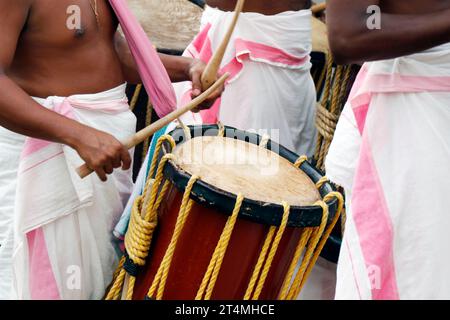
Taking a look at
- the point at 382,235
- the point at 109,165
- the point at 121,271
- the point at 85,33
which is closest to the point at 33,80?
the point at 85,33

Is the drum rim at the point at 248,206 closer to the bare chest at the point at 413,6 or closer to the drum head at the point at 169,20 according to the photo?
the bare chest at the point at 413,6

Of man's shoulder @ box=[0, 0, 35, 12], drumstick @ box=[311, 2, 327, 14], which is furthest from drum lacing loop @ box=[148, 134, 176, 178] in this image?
drumstick @ box=[311, 2, 327, 14]

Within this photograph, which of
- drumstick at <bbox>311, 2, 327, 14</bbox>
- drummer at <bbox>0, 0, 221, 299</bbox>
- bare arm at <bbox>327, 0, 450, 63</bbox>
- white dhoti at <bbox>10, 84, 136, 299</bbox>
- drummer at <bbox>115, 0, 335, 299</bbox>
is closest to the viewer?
bare arm at <bbox>327, 0, 450, 63</bbox>

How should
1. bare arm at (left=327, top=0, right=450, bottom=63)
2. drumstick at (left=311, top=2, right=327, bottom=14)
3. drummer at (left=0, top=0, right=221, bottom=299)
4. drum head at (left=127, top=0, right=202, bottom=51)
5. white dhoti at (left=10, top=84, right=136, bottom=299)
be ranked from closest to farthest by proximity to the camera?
bare arm at (left=327, top=0, right=450, bottom=63) < drummer at (left=0, top=0, right=221, bottom=299) < white dhoti at (left=10, top=84, right=136, bottom=299) < drum head at (left=127, top=0, right=202, bottom=51) < drumstick at (left=311, top=2, right=327, bottom=14)

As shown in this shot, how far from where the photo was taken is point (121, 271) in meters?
1.94

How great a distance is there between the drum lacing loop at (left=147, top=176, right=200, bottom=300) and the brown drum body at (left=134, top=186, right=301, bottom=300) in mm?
→ 12

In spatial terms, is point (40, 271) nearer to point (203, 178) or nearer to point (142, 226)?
point (142, 226)

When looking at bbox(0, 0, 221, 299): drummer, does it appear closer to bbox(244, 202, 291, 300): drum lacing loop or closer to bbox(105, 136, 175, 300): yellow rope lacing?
bbox(105, 136, 175, 300): yellow rope lacing

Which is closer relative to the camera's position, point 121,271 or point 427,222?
point 427,222

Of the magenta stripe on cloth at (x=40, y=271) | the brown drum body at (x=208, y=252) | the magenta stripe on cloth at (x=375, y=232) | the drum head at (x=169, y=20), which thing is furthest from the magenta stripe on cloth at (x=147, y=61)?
the drum head at (x=169, y=20)

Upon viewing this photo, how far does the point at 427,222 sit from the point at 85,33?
0.97 m

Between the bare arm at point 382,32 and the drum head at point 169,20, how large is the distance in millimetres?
1507

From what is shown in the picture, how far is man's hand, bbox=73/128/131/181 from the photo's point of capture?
1.72m
